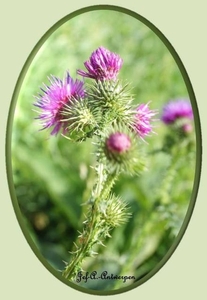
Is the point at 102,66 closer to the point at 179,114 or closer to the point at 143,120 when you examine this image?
the point at 143,120

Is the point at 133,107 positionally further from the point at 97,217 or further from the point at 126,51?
the point at 97,217

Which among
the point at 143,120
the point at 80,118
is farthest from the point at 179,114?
the point at 80,118

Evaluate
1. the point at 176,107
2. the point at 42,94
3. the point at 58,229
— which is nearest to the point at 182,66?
the point at 176,107

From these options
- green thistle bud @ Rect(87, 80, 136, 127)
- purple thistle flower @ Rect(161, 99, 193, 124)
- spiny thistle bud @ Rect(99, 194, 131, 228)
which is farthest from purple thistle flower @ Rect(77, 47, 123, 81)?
spiny thistle bud @ Rect(99, 194, 131, 228)

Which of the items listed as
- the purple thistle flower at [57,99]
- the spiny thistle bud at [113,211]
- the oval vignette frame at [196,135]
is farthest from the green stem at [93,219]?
the purple thistle flower at [57,99]

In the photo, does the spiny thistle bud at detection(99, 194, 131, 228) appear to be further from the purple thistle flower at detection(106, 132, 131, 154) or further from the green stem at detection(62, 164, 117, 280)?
the purple thistle flower at detection(106, 132, 131, 154)
